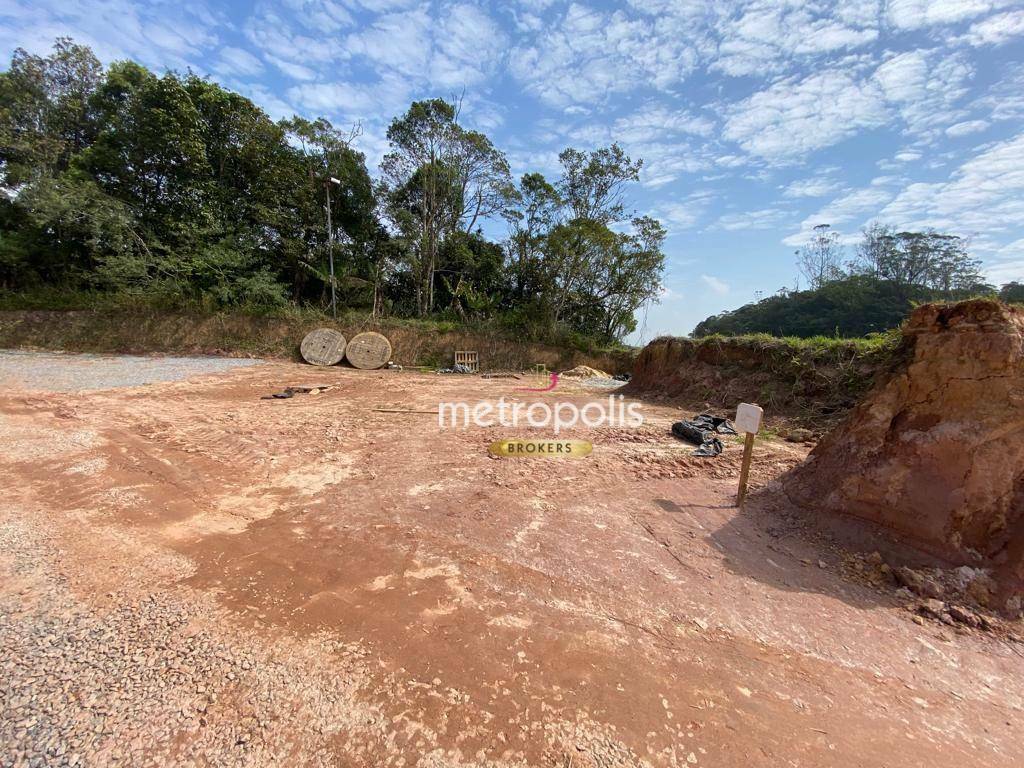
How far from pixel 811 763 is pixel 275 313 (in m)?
17.6

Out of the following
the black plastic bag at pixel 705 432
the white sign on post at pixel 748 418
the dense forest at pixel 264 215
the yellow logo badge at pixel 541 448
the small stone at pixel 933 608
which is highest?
the dense forest at pixel 264 215

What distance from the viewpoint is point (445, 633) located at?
2.08m

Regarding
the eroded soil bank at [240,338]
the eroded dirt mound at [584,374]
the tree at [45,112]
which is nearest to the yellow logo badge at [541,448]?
the eroded dirt mound at [584,374]

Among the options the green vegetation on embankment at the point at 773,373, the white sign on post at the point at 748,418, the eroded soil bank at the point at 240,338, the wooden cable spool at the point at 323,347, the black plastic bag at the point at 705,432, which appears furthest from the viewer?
the wooden cable spool at the point at 323,347

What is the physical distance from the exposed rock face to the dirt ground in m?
0.69

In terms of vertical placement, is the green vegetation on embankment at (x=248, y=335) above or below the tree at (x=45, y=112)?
below

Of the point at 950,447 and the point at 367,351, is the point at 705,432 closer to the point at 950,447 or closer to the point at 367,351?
the point at 950,447

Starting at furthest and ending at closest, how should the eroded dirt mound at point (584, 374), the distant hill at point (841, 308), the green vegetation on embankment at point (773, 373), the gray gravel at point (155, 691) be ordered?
the distant hill at point (841, 308) → the eroded dirt mound at point (584, 374) → the green vegetation on embankment at point (773, 373) → the gray gravel at point (155, 691)

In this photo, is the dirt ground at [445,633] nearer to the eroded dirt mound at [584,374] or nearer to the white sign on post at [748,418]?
the white sign on post at [748,418]

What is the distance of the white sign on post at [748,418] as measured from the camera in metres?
3.66

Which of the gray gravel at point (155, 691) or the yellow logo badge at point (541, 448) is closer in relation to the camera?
the gray gravel at point (155, 691)

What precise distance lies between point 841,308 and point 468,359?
1190 inches

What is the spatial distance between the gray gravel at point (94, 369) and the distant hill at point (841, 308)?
27.9 metres

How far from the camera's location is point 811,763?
153 cm
